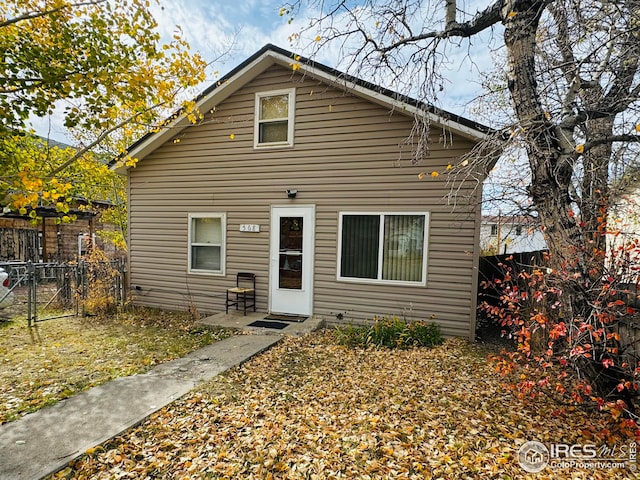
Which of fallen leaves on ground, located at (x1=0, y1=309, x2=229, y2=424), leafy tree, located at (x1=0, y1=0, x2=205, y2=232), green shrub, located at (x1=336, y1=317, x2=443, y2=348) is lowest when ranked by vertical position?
fallen leaves on ground, located at (x1=0, y1=309, x2=229, y2=424)

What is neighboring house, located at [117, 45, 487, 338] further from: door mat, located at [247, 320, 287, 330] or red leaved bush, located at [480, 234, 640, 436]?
red leaved bush, located at [480, 234, 640, 436]

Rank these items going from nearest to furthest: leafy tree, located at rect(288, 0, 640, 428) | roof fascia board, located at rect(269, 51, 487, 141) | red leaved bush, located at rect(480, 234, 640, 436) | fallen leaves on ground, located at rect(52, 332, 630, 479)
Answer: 1. fallen leaves on ground, located at rect(52, 332, 630, 479)
2. red leaved bush, located at rect(480, 234, 640, 436)
3. leafy tree, located at rect(288, 0, 640, 428)
4. roof fascia board, located at rect(269, 51, 487, 141)

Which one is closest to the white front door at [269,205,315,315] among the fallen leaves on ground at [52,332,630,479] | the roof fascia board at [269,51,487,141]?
the roof fascia board at [269,51,487,141]

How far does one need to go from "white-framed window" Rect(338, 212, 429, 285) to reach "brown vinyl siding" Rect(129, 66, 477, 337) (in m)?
0.15

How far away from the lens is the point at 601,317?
9.05 ft

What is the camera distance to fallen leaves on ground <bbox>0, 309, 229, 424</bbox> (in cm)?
372

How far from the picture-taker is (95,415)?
314cm

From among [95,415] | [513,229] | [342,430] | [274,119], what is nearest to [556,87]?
[513,229]

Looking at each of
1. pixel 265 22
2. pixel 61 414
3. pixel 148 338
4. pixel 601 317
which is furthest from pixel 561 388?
pixel 265 22

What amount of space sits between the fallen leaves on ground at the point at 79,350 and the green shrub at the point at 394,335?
235 cm

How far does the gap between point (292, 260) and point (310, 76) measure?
12.7ft

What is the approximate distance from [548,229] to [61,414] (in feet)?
17.7

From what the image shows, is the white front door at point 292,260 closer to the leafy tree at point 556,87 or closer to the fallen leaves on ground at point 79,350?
the fallen leaves on ground at point 79,350
